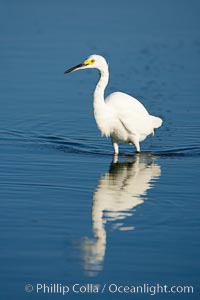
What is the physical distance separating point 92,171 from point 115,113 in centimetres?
140

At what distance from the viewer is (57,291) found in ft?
26.2

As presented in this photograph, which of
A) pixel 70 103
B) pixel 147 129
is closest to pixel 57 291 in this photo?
pixel 147 129

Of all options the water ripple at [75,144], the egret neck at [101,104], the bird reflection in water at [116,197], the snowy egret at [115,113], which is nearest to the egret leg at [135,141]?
the snowy egret at [115,113]

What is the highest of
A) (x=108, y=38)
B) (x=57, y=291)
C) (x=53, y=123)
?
(x=108, y=38)

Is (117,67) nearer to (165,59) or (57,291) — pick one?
(165,59)

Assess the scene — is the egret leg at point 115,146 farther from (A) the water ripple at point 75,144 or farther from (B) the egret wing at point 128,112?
(B) the egret wing at point 128,112

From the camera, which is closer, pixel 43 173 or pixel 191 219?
pixel 191 219

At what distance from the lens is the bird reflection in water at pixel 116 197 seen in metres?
8.98

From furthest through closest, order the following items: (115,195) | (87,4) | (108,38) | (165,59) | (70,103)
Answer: (87,4)
(108,38)
(165,59)
(70,103)
(115,195)

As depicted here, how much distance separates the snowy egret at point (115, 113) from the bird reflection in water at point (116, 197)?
1.31 ft

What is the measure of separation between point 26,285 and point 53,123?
8.16 m

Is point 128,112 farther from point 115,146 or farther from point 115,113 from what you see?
point 115,146

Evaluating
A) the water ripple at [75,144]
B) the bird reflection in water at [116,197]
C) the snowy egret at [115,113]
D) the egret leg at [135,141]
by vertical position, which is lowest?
the bird reflection in water at [116,197]

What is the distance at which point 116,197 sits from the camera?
36.7 feet
